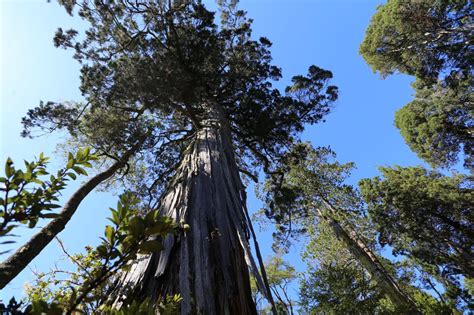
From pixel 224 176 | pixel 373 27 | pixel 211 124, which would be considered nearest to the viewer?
pixel 224 176

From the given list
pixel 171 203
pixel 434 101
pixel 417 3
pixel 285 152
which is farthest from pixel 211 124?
pixel 434 101

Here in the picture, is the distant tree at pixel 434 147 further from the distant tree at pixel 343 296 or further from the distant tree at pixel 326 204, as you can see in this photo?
the distant tree at pixel 343 296

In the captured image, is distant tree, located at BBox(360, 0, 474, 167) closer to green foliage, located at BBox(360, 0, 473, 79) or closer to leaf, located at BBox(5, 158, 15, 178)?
green foliage, located at BBox(360, 0, 473, 79)

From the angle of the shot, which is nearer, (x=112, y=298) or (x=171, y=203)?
(x=112, y=298)

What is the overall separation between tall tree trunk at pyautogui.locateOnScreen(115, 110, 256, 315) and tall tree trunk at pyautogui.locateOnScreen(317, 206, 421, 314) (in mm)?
5522

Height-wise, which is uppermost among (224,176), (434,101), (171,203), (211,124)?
(434,101)

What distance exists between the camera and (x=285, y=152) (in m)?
8.75

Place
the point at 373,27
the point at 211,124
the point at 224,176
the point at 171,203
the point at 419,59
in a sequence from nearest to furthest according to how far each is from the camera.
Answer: the point at 171,203 → the point at 224,176 → the point at 211,124 → the point at 419,59 → the point at 373,27

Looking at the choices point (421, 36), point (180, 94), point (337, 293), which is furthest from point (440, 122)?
point (180, 94)

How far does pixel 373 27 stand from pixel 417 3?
271 centimetres

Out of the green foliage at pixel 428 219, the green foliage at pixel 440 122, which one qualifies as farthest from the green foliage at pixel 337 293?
the green foliage at pixel 440 122

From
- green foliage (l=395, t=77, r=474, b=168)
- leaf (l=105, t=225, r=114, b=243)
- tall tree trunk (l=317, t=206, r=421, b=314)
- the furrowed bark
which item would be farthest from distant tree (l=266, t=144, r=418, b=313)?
leaf (l=105, t=225, r=114, b=243)

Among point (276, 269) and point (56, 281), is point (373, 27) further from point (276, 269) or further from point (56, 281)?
point (56, 281)

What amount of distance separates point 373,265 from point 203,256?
28.3 ft
